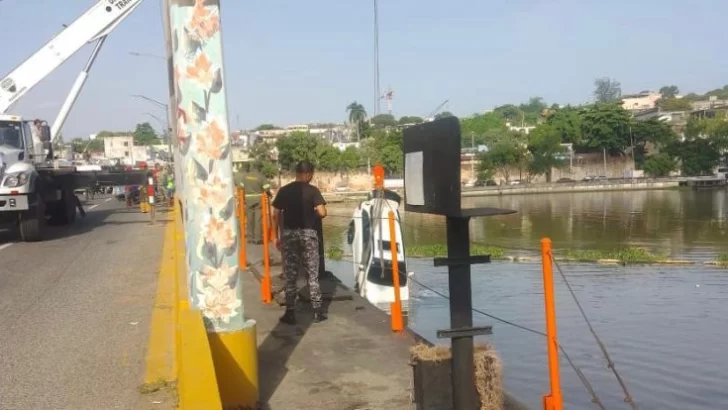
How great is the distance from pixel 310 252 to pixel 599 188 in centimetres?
8182

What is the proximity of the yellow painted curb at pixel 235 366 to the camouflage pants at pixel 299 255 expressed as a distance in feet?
10.7

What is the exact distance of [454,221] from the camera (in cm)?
462

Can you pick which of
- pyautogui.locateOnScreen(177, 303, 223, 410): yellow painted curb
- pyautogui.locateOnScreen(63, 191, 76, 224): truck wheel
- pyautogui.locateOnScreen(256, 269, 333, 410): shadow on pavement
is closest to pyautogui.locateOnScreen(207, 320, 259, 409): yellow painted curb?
pyautogui.locateOnScreen(177, 303, 223, 410): yellow painted curb

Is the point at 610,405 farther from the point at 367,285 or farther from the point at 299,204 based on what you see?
the point at 367,285

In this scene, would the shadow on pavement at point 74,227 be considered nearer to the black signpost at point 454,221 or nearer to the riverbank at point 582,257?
the riverbank at point 582,257

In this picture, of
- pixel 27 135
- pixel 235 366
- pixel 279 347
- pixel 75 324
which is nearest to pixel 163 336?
pixel 279 347

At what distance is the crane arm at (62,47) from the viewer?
2067 cm

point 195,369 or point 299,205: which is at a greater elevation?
point 299,205

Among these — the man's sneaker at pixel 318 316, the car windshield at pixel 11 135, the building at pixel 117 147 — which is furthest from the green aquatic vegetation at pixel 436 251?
the building at pixel 117 147

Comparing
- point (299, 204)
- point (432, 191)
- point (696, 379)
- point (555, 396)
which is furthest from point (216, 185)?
point (696, 379)

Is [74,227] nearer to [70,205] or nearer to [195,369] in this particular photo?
[70,205]

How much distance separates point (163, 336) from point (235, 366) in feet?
9.23

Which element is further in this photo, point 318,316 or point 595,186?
point 595,186

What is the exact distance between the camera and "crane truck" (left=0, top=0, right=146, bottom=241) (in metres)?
16.8
